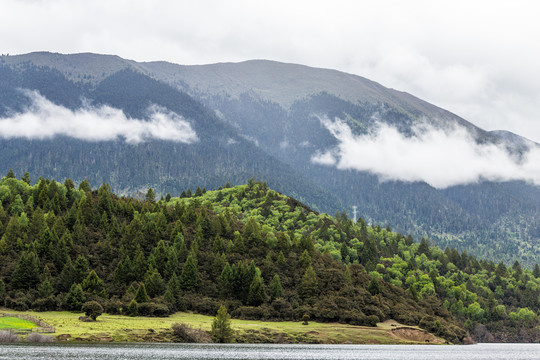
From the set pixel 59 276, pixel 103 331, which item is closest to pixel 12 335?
pixel 103 331

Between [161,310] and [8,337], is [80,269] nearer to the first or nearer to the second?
[161,310]

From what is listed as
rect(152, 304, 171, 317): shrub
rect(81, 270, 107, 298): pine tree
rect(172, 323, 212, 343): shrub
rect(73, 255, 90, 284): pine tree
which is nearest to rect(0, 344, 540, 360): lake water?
rect(172, 323, 212, 343): shrub

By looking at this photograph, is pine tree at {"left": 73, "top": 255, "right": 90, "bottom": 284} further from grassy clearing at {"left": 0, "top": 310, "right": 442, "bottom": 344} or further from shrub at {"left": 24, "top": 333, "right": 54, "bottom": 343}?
shrub at {"left": 24, "top": 333, "right": 54, "bottom": 343}

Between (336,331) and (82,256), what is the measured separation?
81884 millimetres

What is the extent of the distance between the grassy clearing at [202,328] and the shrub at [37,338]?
5.51 meters

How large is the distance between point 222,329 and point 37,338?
47.1 meters

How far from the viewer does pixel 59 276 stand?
194250mm

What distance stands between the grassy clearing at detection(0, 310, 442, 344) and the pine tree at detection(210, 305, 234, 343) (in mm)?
3338

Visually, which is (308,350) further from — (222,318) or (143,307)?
(143,307)

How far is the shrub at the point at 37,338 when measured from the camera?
132 meters

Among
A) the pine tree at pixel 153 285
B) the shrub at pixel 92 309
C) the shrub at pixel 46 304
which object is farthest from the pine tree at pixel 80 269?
the shrub at pixel 92 309

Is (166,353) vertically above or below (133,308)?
below

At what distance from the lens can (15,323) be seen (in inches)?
5679

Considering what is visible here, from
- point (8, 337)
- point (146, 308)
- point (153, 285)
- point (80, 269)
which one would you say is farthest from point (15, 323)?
point (153, 285)
